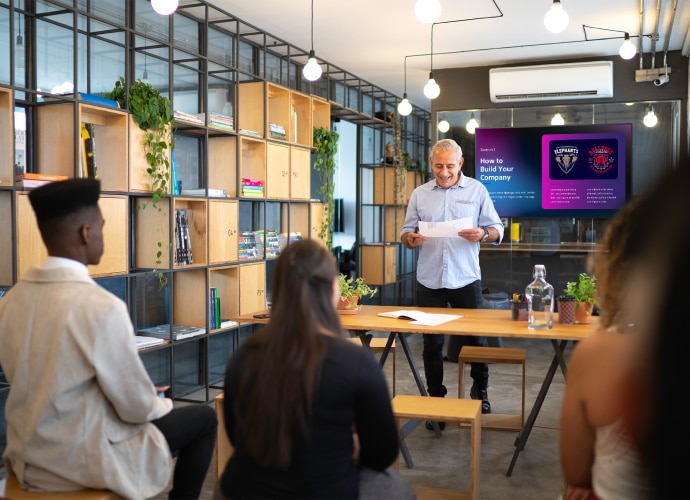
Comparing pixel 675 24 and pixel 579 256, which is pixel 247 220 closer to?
pixel 579 256

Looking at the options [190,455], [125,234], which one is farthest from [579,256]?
[190,455]

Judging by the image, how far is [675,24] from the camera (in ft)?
19.7

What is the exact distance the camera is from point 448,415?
2834mm

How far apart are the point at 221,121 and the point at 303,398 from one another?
3.85m

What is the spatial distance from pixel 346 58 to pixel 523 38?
1.76 meters

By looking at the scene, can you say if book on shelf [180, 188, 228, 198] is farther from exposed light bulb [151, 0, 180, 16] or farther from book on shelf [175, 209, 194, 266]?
exposed light bulb [151, 0, 180, 16]

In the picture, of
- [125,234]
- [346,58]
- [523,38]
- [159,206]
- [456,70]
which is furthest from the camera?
[456,70]

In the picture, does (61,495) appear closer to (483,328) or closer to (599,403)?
(599,403)

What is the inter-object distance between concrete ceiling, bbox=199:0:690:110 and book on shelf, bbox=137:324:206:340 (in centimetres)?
244

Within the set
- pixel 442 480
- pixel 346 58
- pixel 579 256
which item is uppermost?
pixel 346 58

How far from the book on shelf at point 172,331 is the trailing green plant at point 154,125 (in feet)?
1.21

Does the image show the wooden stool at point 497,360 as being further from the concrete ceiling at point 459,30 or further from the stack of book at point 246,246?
the concrete ceiling at point 459,30

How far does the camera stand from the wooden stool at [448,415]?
284 cm

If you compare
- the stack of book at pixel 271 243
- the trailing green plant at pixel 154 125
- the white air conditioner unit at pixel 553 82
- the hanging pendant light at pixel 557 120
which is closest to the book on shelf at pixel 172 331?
the trailing green plant at pixel 154 125
